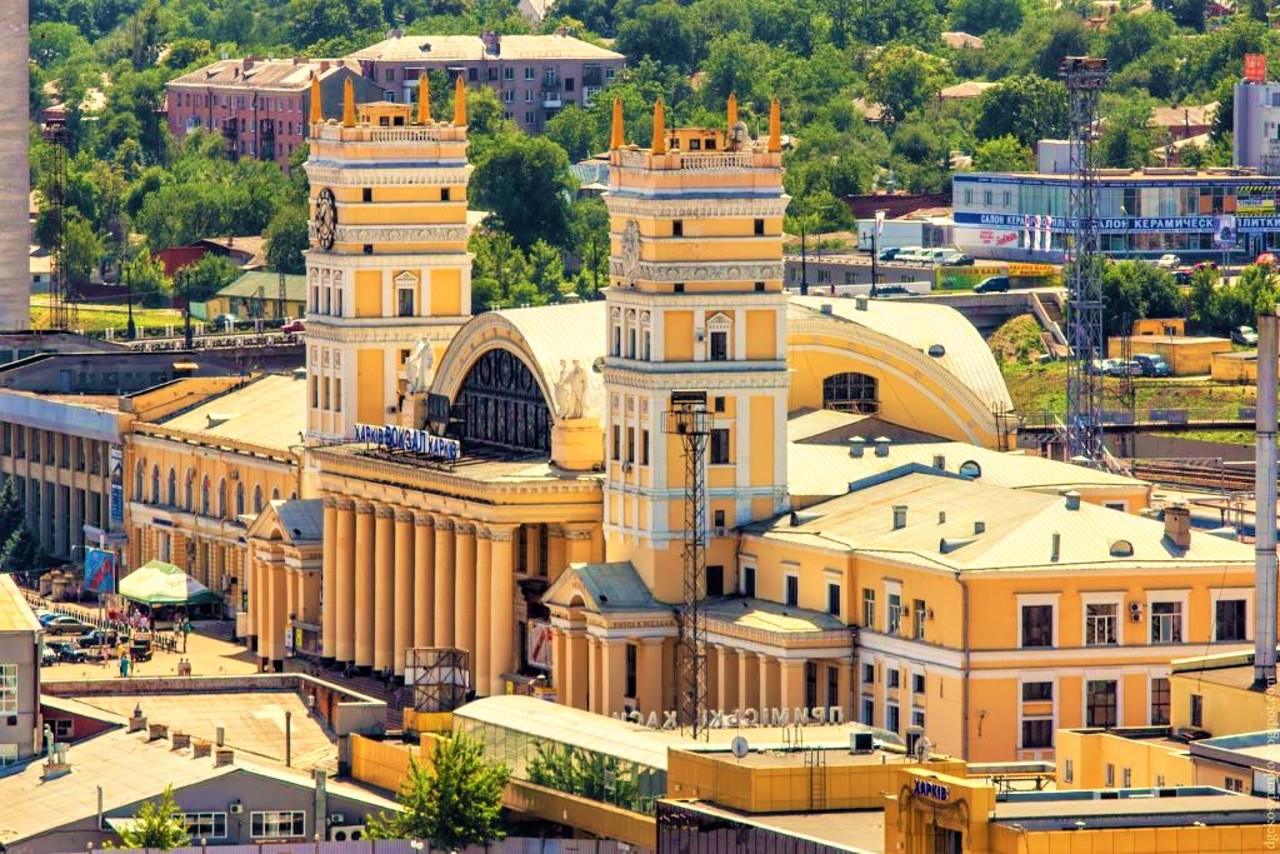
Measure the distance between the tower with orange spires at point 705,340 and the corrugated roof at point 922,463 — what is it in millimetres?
2766

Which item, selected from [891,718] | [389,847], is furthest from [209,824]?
[891,718]

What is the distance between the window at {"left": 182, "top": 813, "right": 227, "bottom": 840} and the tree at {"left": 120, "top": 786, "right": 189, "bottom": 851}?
7.41ft

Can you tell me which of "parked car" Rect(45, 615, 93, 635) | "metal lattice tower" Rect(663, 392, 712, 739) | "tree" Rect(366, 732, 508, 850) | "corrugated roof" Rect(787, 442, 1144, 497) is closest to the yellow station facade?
"corrugated roof" Rect(787, 442, 1144, 497)

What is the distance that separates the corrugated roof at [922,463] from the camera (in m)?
161

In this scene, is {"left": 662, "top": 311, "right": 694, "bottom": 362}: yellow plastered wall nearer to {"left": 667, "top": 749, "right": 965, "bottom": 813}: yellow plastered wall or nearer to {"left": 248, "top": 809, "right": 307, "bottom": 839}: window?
{"left": 248, "top": 809, "right": 307, "bottom": 839}: window

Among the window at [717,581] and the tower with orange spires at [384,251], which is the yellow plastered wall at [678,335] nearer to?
the window at [717,581]

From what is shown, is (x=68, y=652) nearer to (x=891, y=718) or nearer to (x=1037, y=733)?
(x=891, y=718)

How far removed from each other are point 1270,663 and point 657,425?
30715 mm

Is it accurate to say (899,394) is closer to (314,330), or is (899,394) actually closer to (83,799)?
(314,330)

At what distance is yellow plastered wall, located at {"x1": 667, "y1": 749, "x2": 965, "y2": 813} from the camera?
119 m

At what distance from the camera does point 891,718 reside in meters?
147

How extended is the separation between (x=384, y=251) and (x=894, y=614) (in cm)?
4046

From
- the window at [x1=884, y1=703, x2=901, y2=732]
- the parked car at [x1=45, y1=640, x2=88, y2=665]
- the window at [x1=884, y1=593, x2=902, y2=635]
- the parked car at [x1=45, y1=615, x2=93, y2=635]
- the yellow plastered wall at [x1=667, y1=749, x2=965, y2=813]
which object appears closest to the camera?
the yellow plastered wall at [x1=667, y1=749, x2=965, y2=813]

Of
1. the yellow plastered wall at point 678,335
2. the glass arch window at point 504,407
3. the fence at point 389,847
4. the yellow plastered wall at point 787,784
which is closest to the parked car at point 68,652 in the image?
the glass arch window at point 504,407
